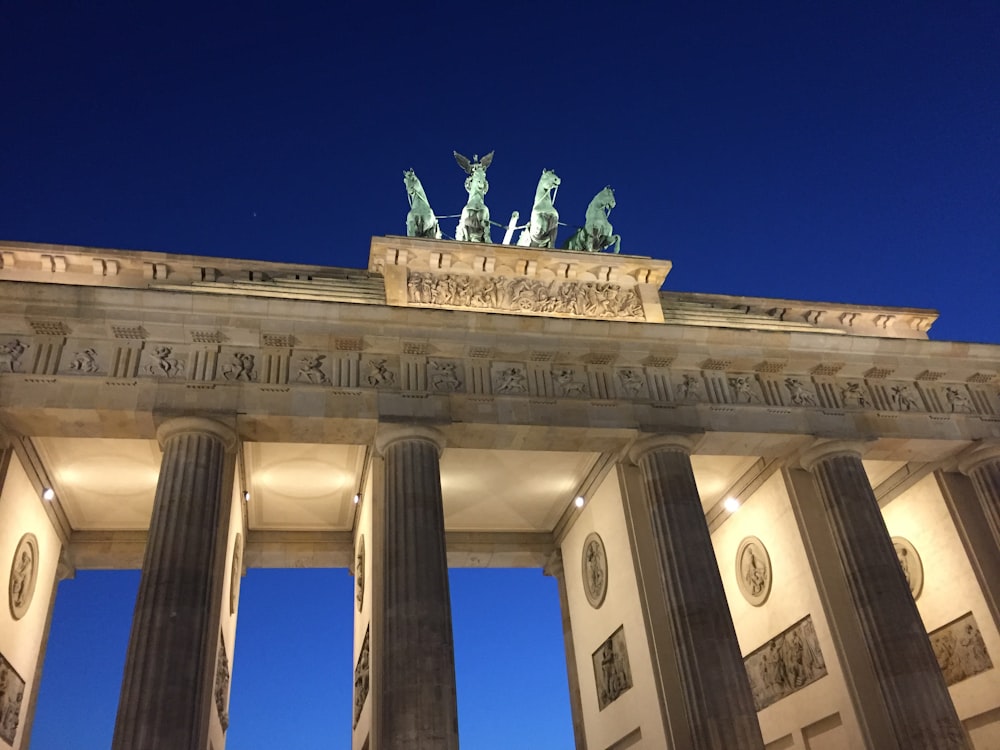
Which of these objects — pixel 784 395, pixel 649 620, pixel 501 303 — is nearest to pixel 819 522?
pixel 784 395

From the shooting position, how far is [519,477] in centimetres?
2106

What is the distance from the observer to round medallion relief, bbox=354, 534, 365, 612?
18.7 metres

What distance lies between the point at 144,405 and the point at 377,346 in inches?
182

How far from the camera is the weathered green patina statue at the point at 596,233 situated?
2227 centimetres

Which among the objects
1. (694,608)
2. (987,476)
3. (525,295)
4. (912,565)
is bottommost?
(694,608)

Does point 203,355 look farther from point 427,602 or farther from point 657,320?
point 657,320

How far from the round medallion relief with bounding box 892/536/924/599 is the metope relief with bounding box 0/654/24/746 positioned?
20485 mm

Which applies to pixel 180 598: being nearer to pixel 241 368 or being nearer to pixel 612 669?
pixel 241 368

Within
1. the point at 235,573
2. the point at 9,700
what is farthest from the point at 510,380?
the point at 9,700

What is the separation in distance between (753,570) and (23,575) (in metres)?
17.2

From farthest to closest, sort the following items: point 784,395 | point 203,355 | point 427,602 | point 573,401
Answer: point 784,395 → point 573,401 → point 203,355 → point 427,602

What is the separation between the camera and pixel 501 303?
19.7m

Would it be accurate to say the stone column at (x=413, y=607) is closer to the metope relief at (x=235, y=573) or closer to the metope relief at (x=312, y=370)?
the metope relief at (x=312, y=370)

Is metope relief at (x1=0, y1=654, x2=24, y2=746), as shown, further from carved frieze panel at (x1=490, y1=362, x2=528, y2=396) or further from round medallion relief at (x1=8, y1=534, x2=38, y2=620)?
carved frieze panel at (x1=490, y1=362, x2=528, y2=396)
